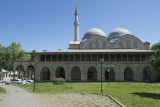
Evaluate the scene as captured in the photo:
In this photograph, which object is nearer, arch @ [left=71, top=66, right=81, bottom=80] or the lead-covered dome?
arch @ [left=71, top=66, right=81, bottom=80]

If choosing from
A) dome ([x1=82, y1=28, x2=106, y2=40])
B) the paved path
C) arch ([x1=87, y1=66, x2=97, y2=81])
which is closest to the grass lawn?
the paved path

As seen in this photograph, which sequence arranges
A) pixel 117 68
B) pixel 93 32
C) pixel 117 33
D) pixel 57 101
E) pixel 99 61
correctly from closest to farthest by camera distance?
pixel 57 101, pixel 117 68, pixel 99 61, pixel 117 33, pixel 93 32

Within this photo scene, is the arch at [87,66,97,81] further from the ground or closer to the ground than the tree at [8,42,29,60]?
closer to the ground

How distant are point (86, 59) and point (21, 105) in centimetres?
2359

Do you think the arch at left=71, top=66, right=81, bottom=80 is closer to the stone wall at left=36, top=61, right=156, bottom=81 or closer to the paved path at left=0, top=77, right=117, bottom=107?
the stone wall at left=36, top=61, right=156, bottom=81

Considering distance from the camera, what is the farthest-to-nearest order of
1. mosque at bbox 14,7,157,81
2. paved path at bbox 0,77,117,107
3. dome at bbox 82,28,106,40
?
dome at bbox 82,28,106,40 < mosque at bbox 14,7,157,81 < paved path at bbox 0,77,117,107

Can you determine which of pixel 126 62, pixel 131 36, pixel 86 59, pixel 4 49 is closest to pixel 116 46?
pixel 131 36

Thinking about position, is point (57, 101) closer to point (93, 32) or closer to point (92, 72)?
point (92, 72)

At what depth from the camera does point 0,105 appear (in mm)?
9133

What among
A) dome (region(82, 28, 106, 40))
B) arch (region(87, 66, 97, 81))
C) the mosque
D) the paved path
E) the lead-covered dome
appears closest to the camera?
the paved path

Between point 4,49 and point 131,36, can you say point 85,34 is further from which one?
point 4,49

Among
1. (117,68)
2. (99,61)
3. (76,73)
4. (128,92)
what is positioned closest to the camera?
(128,92)

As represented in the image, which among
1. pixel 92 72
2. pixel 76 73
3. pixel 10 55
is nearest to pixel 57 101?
pixel 76 73

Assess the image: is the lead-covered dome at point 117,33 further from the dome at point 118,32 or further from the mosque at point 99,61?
the mosque at point 99,61
